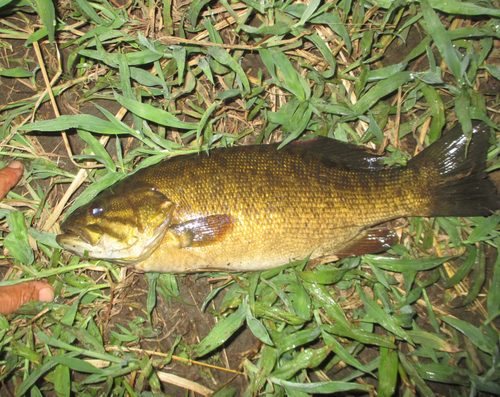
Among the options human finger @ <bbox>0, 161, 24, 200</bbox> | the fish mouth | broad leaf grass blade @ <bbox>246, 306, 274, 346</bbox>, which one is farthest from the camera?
human finger @ <bbox>0, 161, 24, 200</bbox>

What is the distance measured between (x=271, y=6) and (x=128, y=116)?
1.61 m

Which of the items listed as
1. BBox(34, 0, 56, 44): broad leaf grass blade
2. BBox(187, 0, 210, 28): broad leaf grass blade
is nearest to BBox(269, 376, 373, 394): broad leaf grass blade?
BBox(187, 0, 210, 28): broad leaf grass blade

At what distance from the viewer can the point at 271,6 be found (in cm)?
263

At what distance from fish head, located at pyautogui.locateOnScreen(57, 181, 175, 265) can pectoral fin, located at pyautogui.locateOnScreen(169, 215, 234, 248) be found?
0.13 m

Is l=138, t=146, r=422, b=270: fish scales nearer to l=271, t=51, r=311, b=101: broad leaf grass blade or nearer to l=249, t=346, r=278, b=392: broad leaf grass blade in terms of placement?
l=271, t=51, r=311, b=101: broad leaf grass blade

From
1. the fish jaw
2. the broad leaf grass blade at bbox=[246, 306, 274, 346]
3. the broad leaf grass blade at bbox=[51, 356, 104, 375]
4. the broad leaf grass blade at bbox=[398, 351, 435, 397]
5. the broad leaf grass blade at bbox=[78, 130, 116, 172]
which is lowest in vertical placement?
the broad leaf grass blade at bbox=[398, 351, 435, 397]

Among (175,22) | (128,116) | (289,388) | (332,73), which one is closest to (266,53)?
(332,73)

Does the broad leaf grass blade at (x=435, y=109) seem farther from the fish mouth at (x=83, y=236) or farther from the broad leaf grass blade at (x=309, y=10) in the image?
the fish mouth at (x=83, y=236)

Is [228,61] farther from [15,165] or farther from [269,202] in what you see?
[15,165]

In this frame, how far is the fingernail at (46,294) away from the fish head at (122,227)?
0.67 meters

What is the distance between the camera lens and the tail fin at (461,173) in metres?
2.55

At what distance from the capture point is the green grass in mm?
2553

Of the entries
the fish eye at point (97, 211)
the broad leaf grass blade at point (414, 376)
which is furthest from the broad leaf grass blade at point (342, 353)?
the fish eye at point (97, 211)

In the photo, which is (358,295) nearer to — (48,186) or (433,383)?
(433,383)
